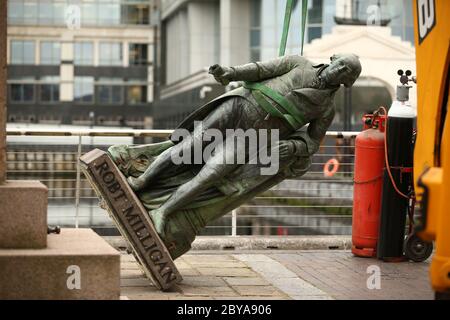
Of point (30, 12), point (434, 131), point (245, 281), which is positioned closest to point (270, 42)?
point (30, 12)

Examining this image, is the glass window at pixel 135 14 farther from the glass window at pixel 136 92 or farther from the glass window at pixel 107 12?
the glass window at pixel 136 92

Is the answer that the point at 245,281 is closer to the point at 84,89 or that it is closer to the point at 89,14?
the point at 84,89

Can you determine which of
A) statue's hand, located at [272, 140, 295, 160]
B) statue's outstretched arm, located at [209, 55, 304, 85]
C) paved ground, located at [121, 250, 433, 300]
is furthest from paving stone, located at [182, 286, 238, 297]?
statue's outstretched arm, located at [209, 55, 304, 85]

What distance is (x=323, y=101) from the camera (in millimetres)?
8180

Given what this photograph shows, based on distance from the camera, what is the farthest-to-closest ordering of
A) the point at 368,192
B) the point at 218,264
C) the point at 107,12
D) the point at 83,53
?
the point at 107,12 < the point at 83,53 < the point at 368,192 < the point at 218,264

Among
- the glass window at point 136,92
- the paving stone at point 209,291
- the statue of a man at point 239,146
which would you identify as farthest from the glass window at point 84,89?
the paving stone at point 209,291

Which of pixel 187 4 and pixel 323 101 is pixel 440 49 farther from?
pixel 187 4

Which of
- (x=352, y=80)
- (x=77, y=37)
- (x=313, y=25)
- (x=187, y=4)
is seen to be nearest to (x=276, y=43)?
(x=313, y=25)

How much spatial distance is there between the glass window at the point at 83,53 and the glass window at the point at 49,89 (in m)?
Result: 2.18

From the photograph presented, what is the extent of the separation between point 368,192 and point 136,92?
70.6 m

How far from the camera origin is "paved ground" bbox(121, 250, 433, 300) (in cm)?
781

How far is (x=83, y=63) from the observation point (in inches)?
3017

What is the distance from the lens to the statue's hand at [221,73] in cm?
792
